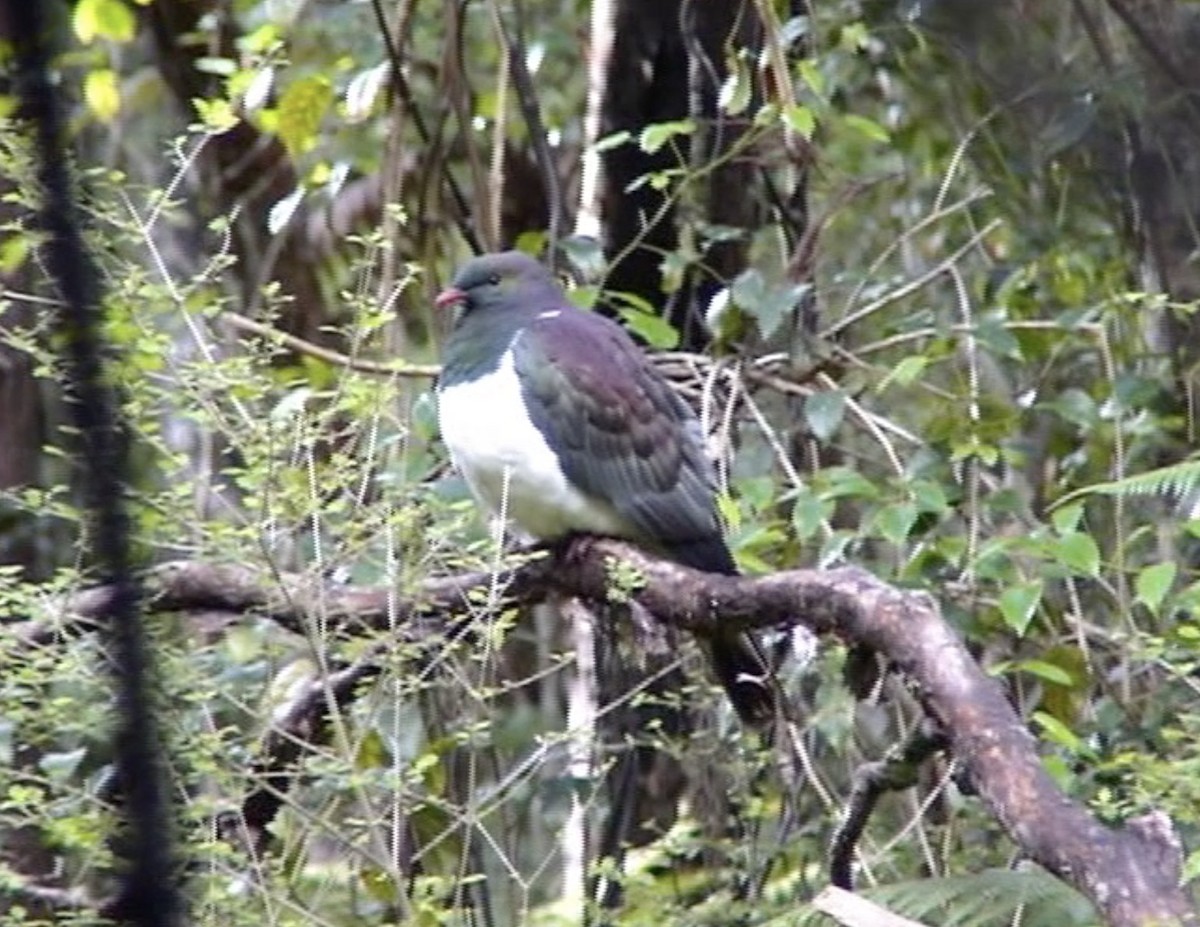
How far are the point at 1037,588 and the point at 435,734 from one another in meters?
1.12

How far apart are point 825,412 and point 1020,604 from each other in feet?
2.05

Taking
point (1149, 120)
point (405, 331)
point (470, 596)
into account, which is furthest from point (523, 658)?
point (1149, 120)

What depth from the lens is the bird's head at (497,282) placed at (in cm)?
394

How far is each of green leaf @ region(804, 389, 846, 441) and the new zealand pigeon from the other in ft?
0.63

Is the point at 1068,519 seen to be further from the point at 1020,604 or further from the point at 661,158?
the point at 661,158

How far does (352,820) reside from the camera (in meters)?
2.83

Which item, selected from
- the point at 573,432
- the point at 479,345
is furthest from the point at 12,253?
the point at 573,432

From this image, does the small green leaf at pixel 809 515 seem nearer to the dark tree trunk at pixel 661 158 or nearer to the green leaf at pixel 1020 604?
the green leaf at pixel 1020 604

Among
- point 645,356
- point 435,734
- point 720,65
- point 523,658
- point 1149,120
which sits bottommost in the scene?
point 523,658

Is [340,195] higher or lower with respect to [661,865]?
higher

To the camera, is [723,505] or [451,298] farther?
[451,298]

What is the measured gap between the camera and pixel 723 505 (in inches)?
140

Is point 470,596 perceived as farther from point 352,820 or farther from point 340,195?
point 340,195

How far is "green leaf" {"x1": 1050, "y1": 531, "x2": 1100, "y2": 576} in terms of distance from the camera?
123 inches
